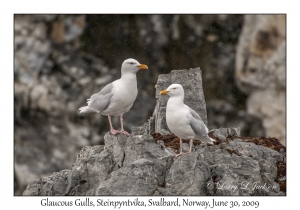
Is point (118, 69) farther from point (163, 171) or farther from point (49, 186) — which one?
point (163, 171)

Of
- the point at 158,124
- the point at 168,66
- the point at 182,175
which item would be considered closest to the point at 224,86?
the point at 168,66

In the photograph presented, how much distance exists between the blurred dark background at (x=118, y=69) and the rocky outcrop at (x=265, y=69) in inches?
4.2

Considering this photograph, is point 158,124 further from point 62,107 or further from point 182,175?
point 62,107

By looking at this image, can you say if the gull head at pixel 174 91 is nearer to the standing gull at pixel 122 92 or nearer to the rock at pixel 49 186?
the standing gull at pixel 122 92

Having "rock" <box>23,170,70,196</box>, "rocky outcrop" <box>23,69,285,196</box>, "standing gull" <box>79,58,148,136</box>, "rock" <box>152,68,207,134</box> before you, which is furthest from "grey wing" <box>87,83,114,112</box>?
"rock" <box>152,68,207,134</box>

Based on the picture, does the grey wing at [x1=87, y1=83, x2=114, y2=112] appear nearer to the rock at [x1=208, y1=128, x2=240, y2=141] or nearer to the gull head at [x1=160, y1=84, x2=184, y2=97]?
the gull head at [x1=160, y1=84, x2=184, y2=97]

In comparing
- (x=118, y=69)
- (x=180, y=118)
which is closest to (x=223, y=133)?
(x=180, y=118)

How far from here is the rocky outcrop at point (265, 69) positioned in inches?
2517

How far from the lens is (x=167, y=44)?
70500 millimetres

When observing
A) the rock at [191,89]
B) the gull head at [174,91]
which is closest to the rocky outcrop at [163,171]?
the gull head at [174,91]

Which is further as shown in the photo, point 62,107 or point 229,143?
point 62,107

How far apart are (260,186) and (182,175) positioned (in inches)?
112

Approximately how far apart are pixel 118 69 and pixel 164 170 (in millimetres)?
52855

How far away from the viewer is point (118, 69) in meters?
73.5
